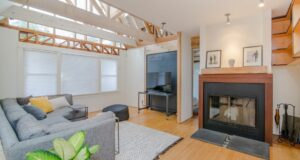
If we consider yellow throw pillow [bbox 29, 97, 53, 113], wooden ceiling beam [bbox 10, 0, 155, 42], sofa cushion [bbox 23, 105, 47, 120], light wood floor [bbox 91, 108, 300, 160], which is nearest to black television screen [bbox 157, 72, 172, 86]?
wooden ceiling beam [bbox 10, 0, 155, 42]

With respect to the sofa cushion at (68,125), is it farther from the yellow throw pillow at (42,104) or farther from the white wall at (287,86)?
the white wall at (287,86)

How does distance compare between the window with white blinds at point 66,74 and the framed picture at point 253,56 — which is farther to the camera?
the window with white blinds at point 66,74

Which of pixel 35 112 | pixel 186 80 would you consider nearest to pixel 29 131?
pixel 35 112

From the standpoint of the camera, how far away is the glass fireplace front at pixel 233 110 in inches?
118

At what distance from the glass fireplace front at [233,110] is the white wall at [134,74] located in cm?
303

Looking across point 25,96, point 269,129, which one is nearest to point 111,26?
point 25,96

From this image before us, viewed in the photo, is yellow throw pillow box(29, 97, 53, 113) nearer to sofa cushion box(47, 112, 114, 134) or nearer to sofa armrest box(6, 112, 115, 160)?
sofa cushion box(47, 112, 114, 134)

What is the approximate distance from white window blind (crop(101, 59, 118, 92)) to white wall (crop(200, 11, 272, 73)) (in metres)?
3.73

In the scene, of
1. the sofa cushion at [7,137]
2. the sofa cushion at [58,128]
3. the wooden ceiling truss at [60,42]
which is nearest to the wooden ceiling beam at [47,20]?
the wooden ceiling truss at [60,42]

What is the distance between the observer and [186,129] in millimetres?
3545

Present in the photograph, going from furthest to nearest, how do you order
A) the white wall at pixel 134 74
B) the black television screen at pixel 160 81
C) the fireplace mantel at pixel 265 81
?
the white wall at pixel 134 74 < the black television screen at pixel 160 81 < the fireplace mantel at pixel 265 81

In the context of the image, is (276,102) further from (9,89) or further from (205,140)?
(9,89)

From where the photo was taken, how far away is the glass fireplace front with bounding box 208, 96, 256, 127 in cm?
299

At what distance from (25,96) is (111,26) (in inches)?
119
